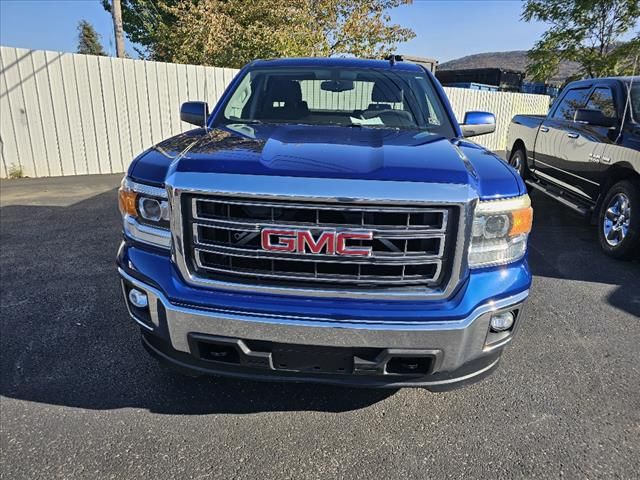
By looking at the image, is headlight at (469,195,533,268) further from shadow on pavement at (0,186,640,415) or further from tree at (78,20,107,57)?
tree at (78,20,107,57)

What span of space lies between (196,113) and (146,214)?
60.3 inches

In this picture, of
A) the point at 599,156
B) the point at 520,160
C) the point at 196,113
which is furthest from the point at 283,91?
the point at 520,160

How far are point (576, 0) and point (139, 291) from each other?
20.0m

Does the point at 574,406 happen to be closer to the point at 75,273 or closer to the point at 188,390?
the point at 188,390

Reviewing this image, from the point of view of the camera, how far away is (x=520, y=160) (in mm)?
7430

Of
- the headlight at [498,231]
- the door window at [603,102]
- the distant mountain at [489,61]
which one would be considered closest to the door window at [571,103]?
the door window at [603,102]

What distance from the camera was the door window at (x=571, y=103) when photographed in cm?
591

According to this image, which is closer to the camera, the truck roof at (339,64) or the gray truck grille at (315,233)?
the gray truck grille at (315,233)

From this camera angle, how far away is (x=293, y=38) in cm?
1350

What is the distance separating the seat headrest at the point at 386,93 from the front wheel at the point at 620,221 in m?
2.88

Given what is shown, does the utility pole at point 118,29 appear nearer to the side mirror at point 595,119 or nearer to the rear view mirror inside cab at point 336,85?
the rear view mirror inside cab at point 336,85

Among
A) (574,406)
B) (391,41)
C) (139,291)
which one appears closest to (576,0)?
(391,41)

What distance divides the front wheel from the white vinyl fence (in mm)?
8363

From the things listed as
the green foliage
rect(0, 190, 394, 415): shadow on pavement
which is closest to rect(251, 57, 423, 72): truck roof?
rect(0, 190, 394, 415): shadow on pavement
